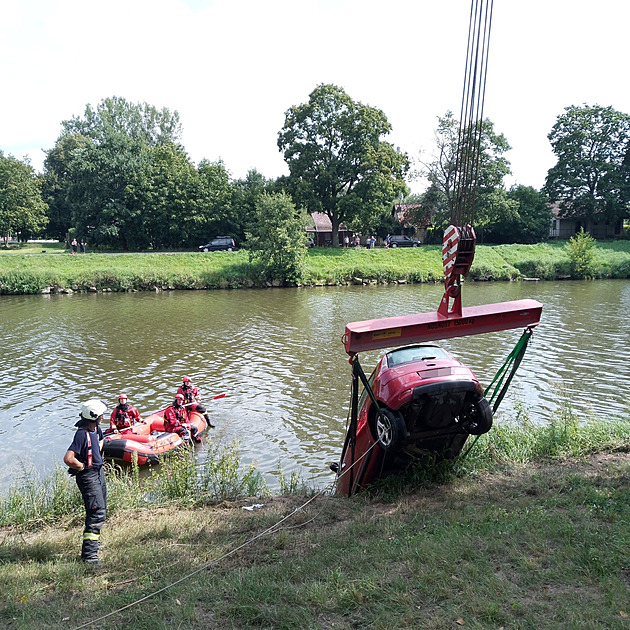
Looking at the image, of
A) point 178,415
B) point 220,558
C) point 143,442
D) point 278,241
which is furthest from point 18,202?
point 220,558

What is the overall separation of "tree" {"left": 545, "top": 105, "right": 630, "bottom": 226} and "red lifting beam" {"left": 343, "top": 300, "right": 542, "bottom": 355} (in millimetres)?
59710

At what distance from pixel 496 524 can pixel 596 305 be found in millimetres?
29596

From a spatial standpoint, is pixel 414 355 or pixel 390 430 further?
pixel 414 355

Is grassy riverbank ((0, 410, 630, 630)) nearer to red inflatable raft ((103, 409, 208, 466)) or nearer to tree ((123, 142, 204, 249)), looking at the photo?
red inflatable raft ((103, 409, 208, 466))

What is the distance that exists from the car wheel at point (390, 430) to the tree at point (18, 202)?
58.4m

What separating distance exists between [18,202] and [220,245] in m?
22.9

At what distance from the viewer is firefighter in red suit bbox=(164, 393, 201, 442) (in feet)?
40.7

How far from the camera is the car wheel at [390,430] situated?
6629 mm

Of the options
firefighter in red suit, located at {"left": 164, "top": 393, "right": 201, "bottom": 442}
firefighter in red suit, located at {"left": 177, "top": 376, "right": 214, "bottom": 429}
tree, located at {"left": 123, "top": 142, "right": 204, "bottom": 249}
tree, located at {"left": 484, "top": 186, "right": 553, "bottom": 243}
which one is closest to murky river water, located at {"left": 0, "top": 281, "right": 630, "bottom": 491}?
firefighter in red suit, located at {"left": 177, "top": 376, "right": 214, "bottom": 429}

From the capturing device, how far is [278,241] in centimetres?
4131

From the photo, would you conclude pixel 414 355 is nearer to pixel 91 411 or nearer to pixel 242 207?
pixel 91 411

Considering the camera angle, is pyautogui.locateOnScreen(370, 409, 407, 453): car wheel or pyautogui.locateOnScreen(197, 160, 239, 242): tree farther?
pyautogui.locateOnScreen(197, 160, 239, 242): tree

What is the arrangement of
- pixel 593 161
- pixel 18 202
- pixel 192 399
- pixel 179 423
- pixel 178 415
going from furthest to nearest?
pixel 593 161, pixel 18 202, pixel 192 399, pixel 178 415, pixel 179 423

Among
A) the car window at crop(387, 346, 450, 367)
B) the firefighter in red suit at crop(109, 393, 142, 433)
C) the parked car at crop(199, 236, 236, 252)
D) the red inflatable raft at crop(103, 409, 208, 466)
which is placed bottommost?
the red inflatable raft at crop(103, 409, 208, 466)
